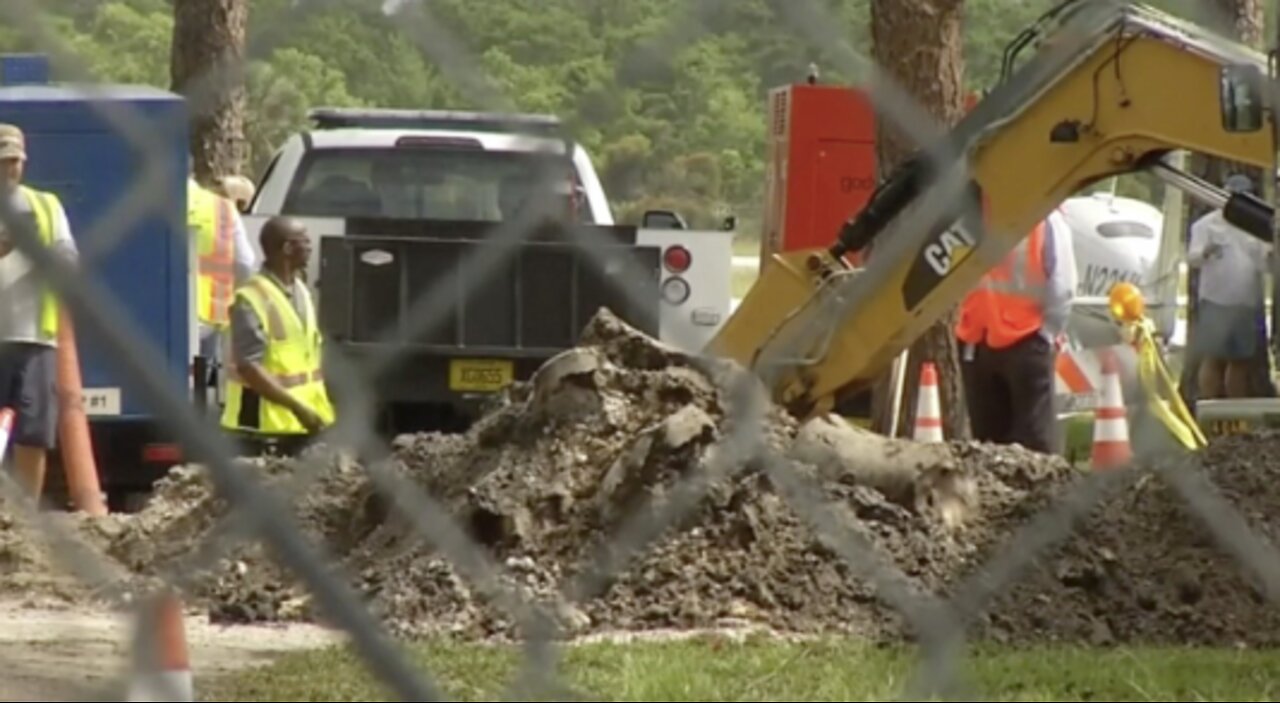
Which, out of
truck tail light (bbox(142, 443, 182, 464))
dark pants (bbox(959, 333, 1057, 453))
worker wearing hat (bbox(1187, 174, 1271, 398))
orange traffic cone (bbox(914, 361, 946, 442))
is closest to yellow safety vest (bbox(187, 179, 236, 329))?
truck tail light (bbox(142, 443, 182, 464))

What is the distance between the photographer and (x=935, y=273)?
8102mm

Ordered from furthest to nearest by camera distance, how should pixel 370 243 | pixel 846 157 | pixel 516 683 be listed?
pixel 846 157
pixel 370 243
pixel 516 683

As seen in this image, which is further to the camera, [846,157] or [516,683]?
[846,157]

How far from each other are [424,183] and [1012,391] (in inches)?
130

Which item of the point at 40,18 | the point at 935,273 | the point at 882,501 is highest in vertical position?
the point at 40,18

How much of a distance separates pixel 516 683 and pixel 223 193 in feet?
4.50

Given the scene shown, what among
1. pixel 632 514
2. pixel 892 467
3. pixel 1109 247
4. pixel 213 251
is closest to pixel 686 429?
pixel 632 514

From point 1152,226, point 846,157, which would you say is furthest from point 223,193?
point 1152,226

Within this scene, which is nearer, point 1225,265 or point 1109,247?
point 1225,265

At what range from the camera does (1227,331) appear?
38.5 ft

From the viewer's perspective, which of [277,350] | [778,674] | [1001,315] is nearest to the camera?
[778,674]

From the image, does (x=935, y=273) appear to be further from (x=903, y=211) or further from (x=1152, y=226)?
(x=1152, y=226)

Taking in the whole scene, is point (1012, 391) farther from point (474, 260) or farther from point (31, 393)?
point (474, 260)

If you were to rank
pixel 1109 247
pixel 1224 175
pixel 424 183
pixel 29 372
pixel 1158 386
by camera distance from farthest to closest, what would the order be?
pixel 1109 247
pixel 1158 386
pixel 424 183
pixel 29 372
pixel 1224 175
